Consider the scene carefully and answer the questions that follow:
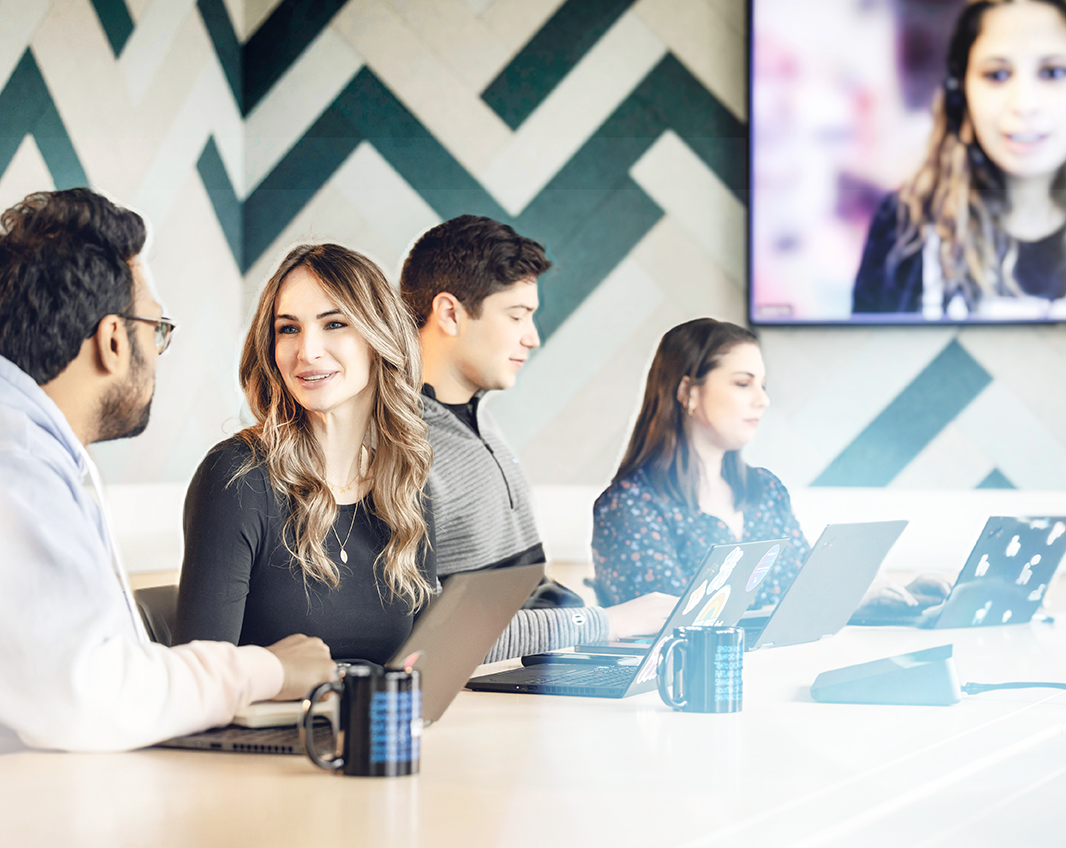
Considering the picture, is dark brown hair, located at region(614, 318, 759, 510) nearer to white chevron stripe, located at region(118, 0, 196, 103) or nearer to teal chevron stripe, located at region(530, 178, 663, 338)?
teal chevron stripe, located at region(530, 178, 663, 338)

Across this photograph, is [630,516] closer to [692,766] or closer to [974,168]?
[692,766]

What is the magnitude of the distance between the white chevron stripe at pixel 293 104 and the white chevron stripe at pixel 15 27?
3.77ft

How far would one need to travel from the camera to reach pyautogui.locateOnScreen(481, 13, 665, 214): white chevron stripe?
11.9 ft

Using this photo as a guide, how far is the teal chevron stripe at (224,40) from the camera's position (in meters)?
3.57

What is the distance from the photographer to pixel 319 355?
5.31 feet

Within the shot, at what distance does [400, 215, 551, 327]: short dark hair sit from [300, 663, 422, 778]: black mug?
50.7 inches

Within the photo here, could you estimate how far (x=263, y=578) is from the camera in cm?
149

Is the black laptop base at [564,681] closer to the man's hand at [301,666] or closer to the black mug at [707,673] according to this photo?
the black mug at [707,673]

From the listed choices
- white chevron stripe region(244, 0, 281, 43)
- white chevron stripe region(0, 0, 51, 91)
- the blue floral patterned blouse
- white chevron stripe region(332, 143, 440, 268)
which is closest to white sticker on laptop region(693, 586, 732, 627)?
the blue floral patterned blouse

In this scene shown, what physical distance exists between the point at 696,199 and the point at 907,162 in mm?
Result: 629

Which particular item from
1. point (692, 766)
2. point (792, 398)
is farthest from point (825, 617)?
point (792, 398)

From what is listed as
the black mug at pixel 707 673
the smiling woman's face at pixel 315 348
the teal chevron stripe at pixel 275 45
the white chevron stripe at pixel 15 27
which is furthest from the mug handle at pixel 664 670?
the teal chevron stripe at pixel 275 45

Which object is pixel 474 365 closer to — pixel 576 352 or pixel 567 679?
pixel 567 679

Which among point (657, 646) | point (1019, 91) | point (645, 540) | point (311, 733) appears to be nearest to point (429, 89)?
point (1019, 91)
